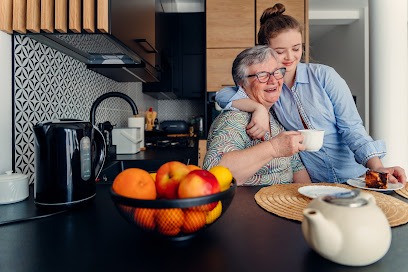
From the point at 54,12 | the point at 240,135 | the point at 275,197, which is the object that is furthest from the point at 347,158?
the point at 54,12

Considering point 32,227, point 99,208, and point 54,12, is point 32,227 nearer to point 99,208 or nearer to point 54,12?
point 99,208

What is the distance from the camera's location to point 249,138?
1.38 meters

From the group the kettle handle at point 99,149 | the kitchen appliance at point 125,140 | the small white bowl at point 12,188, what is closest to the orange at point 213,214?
the kettle handle at point 99,149

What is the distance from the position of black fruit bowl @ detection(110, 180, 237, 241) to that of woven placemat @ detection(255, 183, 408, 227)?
26cm

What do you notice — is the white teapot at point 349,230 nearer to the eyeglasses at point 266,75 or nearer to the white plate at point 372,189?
the white plate at point 372,189

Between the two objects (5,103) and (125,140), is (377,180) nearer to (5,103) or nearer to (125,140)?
(5,103)

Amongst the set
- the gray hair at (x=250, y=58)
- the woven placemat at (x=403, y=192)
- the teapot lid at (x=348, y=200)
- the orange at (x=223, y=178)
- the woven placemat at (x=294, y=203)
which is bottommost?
the woven placemat at (x=294, y=203)

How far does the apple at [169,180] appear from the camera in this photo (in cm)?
64

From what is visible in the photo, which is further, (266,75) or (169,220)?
(266,75)

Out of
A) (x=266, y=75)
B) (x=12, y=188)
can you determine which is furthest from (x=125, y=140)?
(x=12, y=188)

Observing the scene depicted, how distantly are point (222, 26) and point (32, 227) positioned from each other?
10.7 ft

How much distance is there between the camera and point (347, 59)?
5461 millimetres

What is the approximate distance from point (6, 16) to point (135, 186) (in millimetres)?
943

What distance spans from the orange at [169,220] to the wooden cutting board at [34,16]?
94cm
